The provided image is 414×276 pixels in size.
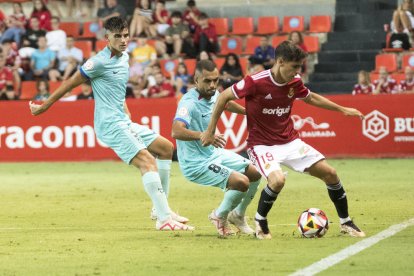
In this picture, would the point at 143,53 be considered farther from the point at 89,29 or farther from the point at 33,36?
the point at 89,29

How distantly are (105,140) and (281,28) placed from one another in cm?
1601

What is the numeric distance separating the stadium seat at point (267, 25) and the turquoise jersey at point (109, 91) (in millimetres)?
15565

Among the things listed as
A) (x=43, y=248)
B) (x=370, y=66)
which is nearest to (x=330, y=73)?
(x=370, y=66)

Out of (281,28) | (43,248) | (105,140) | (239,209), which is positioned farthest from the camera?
(281,28)

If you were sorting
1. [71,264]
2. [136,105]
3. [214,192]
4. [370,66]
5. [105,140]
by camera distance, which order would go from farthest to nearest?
1. [370,66]
2. [136,105]
3. [214,192]
4. [105,140]
5. [71,264]

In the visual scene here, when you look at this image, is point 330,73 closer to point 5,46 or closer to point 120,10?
point 120,10

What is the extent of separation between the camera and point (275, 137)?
1053 centimetres

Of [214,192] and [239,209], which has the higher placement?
[239,209]

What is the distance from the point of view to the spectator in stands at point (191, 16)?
2659cm

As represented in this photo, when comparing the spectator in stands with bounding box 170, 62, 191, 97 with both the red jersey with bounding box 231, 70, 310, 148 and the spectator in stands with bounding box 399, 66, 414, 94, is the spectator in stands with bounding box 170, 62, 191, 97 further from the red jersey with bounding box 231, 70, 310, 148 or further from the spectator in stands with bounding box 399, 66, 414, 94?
the red jersey with bounding box 231, 70, 310, 148

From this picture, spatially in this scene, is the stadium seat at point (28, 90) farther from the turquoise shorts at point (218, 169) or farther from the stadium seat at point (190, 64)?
the turquoise shorts at point (218, 169)

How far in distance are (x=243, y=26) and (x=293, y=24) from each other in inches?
50.7

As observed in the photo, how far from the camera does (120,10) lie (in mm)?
27500

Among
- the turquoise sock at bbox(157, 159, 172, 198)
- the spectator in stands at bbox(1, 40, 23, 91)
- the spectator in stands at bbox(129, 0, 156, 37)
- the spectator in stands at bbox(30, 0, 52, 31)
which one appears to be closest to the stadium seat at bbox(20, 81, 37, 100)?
the spectator in stands at bbox(1, 40, 23, 91)
